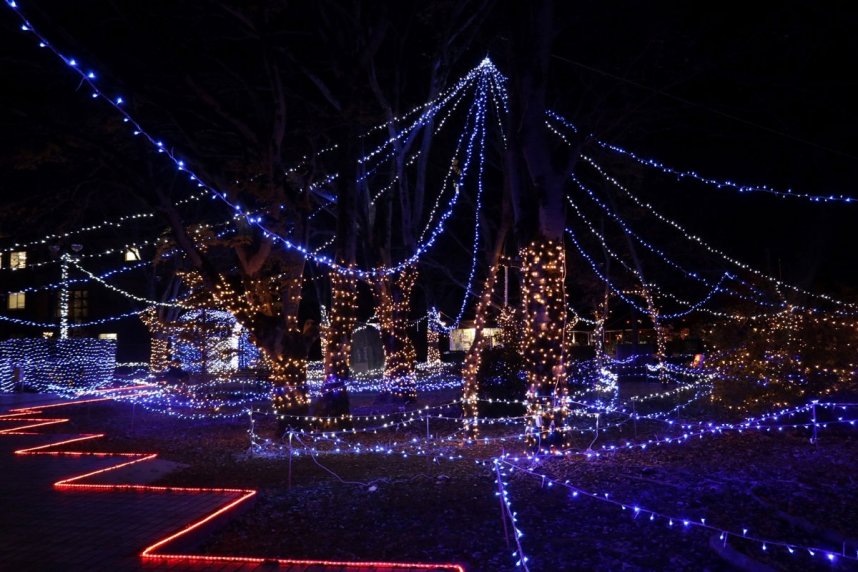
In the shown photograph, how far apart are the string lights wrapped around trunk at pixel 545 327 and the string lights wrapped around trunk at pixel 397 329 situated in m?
6.91

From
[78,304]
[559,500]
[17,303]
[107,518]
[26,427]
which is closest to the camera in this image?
[107,518]

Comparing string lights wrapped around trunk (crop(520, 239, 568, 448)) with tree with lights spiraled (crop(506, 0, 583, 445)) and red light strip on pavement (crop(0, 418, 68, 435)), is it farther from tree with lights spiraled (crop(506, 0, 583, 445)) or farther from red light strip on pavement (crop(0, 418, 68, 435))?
red light strip on pavement (crop(0, 418, 68, 435))

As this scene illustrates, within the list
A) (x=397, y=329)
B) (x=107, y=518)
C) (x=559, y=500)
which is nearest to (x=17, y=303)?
(x=397, y=329)

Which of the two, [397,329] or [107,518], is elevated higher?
[397,329]

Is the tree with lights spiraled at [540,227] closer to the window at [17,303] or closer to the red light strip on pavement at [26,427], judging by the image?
the red light strip on pavement at [26,427]

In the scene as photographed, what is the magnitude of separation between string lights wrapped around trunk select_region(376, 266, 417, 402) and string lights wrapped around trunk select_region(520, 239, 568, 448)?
22.7 feet

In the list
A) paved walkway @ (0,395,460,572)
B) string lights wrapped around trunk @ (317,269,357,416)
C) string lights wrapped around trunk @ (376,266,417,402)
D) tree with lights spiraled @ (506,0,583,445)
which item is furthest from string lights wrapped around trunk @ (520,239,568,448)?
string lights wrapped around trunk @ (376,266,417,402)

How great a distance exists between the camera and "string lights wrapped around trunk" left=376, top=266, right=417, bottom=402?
17297mm

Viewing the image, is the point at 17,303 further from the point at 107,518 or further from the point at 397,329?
the point at 107,518

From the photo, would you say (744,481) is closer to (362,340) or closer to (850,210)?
(850,210)

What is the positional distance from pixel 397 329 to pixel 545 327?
726 centimetres

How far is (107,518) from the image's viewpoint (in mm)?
6746

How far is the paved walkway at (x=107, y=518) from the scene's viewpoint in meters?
5.41

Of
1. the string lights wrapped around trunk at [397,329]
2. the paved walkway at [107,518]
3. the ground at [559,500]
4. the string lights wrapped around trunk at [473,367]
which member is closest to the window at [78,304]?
the string lights wrapped around trunk at [397,329]
